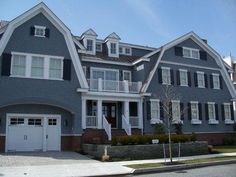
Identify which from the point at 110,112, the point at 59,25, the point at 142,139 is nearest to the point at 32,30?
the point at 59,25

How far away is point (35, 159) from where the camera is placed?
17.9 m

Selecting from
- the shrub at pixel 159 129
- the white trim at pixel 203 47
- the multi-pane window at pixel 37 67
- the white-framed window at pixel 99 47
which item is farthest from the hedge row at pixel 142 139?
the white-framed window at pixel 99 47

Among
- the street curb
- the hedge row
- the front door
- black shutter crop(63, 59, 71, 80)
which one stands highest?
black shutter crop(63, 59, 71, 80)

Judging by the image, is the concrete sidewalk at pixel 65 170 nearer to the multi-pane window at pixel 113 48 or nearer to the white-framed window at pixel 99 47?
the multi-pane window at pixel 113 48

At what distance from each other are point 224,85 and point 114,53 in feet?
43.2

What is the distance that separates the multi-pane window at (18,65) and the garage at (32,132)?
10.6ft

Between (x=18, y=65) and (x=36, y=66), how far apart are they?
4.35 feet

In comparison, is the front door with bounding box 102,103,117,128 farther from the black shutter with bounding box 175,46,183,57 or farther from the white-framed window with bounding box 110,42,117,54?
the black shutter with bounding box 175,46,183,57

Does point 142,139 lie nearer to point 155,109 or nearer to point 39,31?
point 155,109

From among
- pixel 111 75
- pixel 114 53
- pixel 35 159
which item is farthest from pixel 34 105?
pixel 114 53

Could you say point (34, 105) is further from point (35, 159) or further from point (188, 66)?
point (188, 66)

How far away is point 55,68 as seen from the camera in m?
23.4

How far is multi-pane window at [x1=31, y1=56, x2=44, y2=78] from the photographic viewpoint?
2261 cm

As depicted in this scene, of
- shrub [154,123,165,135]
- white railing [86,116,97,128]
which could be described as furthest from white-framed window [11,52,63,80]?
shrub [154,123,165,135]
